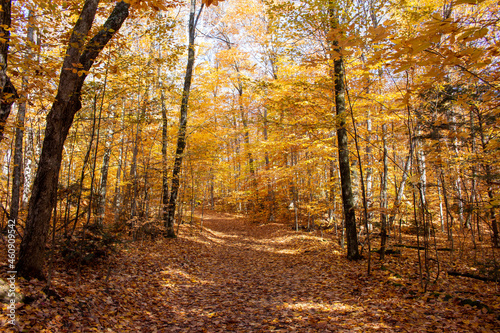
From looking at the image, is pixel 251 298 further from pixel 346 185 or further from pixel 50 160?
pixel 50 160

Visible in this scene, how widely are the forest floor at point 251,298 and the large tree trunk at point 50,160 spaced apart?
38cm

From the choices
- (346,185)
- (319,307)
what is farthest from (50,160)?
(346,185)

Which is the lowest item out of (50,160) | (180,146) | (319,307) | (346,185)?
(319,307)

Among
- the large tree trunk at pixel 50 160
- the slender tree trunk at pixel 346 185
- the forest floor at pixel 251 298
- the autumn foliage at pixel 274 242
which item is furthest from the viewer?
the slender tree trunk at pixel 346 185

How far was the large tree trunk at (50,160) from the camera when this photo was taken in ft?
11.9

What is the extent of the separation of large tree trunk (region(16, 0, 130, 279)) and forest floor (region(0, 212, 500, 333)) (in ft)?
1.25

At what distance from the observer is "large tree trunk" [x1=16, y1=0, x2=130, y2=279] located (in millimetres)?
3619

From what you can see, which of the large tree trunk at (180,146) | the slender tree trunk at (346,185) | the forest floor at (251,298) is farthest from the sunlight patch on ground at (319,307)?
the large tree trunk at (180,146)

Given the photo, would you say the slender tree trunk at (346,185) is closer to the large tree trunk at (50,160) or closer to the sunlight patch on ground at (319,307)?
the sunlight patch on ground at (319,307)

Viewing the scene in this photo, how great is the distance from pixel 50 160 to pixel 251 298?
14.3 ft

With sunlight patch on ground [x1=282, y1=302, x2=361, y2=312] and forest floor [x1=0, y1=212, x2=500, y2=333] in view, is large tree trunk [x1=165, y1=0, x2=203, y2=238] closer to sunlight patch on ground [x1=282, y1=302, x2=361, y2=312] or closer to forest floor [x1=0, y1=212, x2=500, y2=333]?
forest floor [x1=0, y1=212, x2=500, y2=333]

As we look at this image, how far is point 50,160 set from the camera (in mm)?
3686

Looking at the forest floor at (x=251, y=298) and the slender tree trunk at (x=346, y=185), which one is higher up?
the slender tree trunk at (x=346, y=185)

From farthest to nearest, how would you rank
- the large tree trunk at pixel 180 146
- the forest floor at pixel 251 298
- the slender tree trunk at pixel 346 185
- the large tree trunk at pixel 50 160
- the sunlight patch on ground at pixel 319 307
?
the large tree trunk at pixel 180 146 < the slender tree trunk at pixel 346 185 < the sunlight patch on ground at pixel 319 307 < the large tree trunk at pixel 50 160 < the forest floor at pixel 251 298
